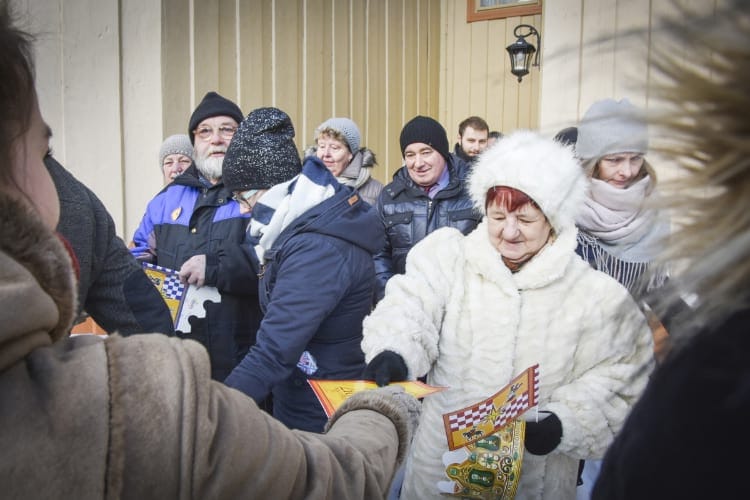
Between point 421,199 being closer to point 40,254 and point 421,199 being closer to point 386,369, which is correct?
point 386,369

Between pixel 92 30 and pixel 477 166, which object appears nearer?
pixel 477 166

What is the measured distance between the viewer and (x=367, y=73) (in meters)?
8.09

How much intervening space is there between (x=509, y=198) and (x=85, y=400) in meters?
1.67

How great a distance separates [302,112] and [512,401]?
5461 millimetres

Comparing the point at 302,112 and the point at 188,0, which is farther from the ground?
the point at 188,0

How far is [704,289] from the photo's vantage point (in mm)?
656

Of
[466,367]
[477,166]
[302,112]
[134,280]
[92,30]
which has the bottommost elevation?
[466,367]

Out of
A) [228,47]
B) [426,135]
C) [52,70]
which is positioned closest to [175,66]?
[228,47]

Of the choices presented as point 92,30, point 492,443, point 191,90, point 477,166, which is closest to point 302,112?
point 191,90

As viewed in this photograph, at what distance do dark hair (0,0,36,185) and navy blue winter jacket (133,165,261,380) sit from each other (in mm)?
1792

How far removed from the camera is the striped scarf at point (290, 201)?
2365 millimetres

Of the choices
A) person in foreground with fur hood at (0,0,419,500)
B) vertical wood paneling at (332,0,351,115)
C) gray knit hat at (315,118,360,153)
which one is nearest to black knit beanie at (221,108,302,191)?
person in foreground with fur hood at (0,0,419,500)

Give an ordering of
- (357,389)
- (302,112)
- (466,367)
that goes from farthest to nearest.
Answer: (302,112) → (466,367) → (357,389)

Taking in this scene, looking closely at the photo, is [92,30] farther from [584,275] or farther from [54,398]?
[54,398]
